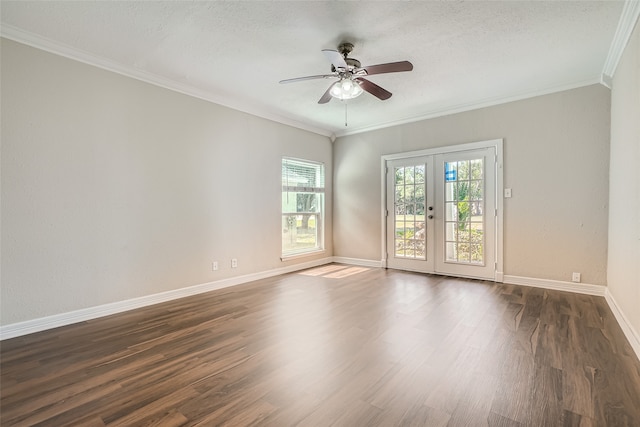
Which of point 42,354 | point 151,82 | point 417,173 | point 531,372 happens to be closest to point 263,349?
point 42,354

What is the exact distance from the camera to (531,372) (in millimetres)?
2031

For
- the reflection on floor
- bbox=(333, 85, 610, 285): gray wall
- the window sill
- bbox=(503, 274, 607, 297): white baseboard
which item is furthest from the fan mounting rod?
bbox=(503, 274, 607, 297): white baseboard

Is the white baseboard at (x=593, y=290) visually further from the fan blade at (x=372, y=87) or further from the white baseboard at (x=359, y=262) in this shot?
the fan blade at (x=372, y=87)

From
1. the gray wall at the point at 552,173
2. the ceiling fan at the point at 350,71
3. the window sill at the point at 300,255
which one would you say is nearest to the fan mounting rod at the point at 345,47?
the ceiling fan at the point at 350,71

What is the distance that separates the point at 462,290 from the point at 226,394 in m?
3.33

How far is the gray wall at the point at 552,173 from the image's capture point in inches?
148

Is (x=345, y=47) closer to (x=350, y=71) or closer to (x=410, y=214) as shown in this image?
(x=350, y=71)

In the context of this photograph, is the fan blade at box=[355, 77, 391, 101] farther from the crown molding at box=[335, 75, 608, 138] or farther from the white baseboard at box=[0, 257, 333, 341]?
the white baseboard at box=[0, 257, 333, 341]

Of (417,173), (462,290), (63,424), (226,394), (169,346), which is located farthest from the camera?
(417,173)

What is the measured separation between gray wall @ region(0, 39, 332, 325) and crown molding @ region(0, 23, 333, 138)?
0.23 feet

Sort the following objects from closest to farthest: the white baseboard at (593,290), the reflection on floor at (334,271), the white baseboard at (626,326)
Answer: the white baseboard at (626,326) < the white baseboard at (593,290) < the reflection on floor at (334,271)

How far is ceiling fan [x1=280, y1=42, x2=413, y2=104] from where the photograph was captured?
2.72 metres

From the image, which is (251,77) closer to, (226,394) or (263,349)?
(263,349)

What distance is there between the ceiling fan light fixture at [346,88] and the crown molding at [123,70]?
1.88m
